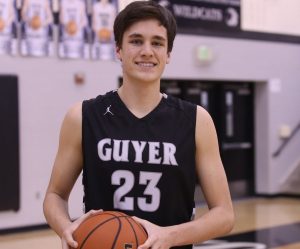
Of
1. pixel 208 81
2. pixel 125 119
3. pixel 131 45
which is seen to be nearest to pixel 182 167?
pixel 125 119

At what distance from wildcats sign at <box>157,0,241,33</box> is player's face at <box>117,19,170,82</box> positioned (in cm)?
762

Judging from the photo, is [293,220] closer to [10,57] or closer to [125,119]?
[10,57]

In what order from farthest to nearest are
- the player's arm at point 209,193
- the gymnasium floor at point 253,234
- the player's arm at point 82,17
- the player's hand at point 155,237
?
1. the player's arm at point 82,17
2. the gymnasium floor at point 253,234
3. the player's arm at point 209,193
4. the player's hand at point 155,237

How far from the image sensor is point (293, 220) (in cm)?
858

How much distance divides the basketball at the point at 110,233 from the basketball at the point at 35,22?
255 inches

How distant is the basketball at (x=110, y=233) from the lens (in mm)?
1784

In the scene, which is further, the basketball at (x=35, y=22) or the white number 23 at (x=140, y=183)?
the basketball at (x=35, y=22)

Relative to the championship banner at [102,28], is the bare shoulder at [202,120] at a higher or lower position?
lower

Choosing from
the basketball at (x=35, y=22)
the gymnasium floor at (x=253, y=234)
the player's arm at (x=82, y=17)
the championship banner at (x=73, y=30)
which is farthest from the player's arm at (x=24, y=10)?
the gymnasium floor at (x=253, y=234)

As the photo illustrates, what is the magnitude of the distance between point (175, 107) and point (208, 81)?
8.57 metres

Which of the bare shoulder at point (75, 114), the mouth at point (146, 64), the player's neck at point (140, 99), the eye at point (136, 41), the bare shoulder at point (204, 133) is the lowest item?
the bare shoulder at point (204, 133)

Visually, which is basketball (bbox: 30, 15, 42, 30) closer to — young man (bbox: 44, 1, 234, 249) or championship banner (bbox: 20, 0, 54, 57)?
championship banner (bbox: 20, 0, 54, 57)

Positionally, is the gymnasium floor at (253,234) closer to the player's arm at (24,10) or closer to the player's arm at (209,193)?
the player's arm at (24,10)

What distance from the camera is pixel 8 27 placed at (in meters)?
7.79
